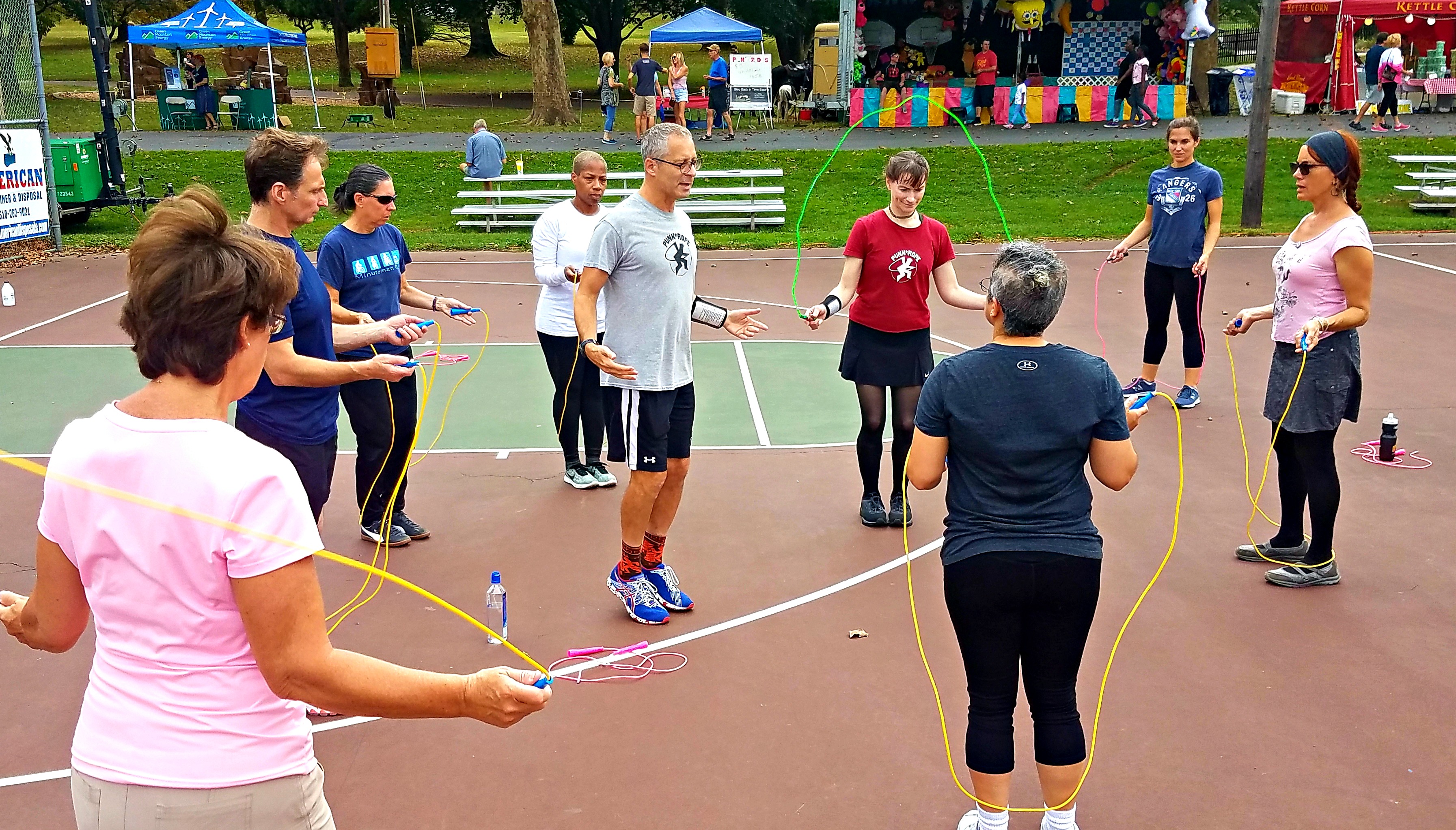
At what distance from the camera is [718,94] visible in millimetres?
24672

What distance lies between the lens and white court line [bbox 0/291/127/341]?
11414mm

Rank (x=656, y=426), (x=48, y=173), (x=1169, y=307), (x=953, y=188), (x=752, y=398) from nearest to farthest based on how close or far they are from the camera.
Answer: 1. (x=656, y=426)
2. (x=1169, y=307)
3. (x=752, y=398)
4. (x=48, y=173)
5. (x=953, y=188)

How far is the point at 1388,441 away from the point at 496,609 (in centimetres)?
576

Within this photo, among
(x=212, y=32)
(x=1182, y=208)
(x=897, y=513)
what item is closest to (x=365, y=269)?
Result: (x=897, y=513)

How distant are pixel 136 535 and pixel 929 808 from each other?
9.39 feet

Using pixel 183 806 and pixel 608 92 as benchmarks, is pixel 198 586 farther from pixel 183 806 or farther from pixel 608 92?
pixel 608 92

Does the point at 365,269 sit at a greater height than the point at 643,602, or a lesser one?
greater

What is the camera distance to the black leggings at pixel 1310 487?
5656 mm

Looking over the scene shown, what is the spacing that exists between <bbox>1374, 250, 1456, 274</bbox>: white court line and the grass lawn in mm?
2073

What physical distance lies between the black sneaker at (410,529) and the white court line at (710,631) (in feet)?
6.03

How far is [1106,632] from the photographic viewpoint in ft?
17.5

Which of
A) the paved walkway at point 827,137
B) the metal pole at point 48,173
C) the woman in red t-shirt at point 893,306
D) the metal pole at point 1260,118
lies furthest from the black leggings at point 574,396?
the paved walkway at point 827,137

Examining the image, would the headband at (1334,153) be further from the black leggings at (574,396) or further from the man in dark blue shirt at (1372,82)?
the man in dark blue shirt at (1372,82)

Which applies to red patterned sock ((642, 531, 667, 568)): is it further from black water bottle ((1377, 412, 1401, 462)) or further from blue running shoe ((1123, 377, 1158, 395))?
black water bottle ((1377, 412, 1401, 462))
